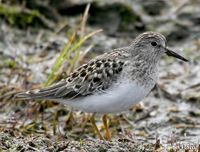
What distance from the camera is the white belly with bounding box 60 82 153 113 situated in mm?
6148

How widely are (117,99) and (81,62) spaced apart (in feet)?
8.85

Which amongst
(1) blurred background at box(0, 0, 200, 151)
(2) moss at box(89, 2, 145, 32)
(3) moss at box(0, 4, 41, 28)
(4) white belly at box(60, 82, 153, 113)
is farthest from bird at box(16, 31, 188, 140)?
(2) moss at box(89, 2, 145, 32)

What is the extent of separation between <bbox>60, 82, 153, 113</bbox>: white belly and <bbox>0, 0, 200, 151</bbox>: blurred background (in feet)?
1.13

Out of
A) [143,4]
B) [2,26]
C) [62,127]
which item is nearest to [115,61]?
[62,127]

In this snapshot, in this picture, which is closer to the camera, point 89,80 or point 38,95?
point 89,80

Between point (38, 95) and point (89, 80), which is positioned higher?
point (89, 80)

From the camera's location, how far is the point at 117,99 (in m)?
6.16

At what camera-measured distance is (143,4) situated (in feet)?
35.1

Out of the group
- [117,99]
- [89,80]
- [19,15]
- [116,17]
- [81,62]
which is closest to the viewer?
[117,99]

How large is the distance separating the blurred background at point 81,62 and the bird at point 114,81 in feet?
1.29

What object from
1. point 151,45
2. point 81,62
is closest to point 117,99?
point 151,45

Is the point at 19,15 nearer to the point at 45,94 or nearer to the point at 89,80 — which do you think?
the point at 45,94

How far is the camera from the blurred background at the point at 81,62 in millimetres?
6981

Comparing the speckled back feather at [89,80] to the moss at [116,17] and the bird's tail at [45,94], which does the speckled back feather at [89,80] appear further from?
the moss at [116,17]
